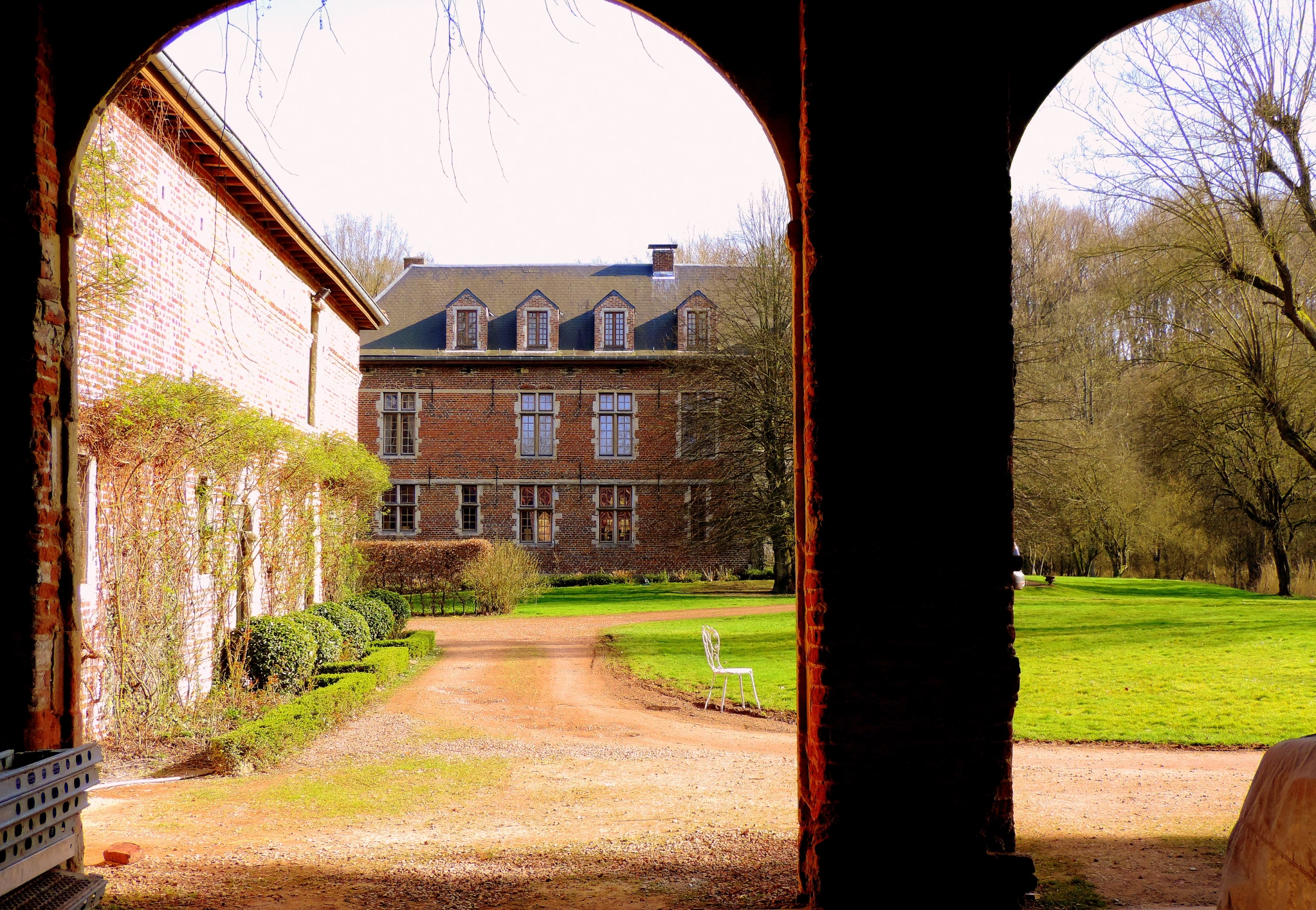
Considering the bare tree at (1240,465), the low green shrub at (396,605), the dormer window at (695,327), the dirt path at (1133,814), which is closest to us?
the dirt path at (1133,814)

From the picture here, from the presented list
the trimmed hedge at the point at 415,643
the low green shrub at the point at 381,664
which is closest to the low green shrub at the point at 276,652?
Result: the low green shrub at the point at 381,664

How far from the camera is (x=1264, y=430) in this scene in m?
22.6

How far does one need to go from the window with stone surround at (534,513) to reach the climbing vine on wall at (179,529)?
1856cm

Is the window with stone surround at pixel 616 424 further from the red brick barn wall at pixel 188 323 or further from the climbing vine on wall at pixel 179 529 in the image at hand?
the climbing vine on wall at pixel 179 529

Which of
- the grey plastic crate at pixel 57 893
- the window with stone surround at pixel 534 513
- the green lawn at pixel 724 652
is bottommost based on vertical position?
the green lawn at pixel 724 652

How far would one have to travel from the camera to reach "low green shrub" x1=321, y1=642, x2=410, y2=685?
37.8 feet

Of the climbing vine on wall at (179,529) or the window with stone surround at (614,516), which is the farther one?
the window with stone surround at (614,516)

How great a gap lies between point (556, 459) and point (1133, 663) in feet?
67.8

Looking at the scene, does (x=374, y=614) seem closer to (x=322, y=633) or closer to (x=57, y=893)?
(x=322, y=633)

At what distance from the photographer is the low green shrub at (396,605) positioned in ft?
57.4

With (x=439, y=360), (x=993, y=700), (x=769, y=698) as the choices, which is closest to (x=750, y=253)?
(x=439, y=360)

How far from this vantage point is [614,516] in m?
31.2

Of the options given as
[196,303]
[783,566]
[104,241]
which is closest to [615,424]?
[783,566]

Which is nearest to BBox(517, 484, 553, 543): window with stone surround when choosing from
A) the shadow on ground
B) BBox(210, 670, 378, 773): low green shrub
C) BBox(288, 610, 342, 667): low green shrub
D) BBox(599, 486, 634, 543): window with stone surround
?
BBox(599, 486, 634, 543): window with stone surround
